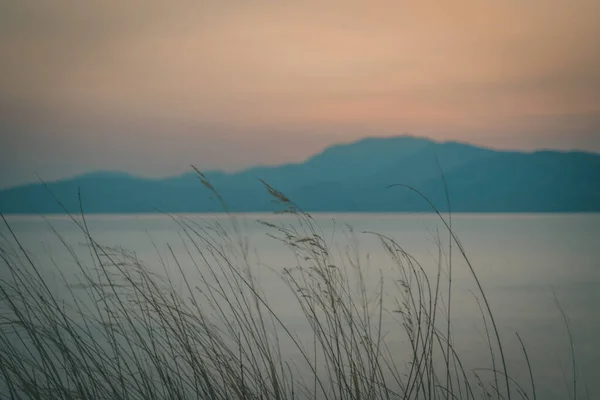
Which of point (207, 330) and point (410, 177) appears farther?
point (410, 177)

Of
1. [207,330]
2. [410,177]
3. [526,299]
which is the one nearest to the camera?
[207,330]

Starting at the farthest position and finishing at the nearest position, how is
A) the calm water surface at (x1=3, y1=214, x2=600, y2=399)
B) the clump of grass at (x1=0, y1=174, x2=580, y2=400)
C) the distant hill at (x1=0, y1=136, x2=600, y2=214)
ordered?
the distant hill at (x1=0, y1=136, x2=600, y2=214)
the calm water surface at (x1=3, y1=214, x2=600, y2=399)
the clump of grass at (x1=0, y1=174, x2=580, y2=400)

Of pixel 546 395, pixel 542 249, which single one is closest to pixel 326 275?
pixel 546 395

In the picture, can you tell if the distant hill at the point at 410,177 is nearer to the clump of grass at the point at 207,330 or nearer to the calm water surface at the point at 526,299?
the calm water surface at the point at 526,299

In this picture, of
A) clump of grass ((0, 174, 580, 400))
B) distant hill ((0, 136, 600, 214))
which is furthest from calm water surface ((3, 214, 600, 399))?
distant hill ((0, 136, 600, 214))

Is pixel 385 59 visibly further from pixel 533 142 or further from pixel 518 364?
pixel 518 364

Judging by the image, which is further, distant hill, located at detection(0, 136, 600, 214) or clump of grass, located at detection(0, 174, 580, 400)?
distant hill, located at detection(0, 136, 600, 214)

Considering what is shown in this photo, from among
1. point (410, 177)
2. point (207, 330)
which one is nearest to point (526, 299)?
point (207, 330)

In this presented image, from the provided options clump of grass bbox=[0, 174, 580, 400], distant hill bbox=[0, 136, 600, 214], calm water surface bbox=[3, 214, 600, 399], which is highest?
distant hill bbox=[0, 136, 600, 214]

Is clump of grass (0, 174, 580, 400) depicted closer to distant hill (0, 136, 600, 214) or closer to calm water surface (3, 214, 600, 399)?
calm water surface (3, 214, 600, 399)

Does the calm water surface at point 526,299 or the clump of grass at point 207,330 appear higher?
the clump of grass at point 207,330

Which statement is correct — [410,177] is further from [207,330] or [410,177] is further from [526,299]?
[207,330]

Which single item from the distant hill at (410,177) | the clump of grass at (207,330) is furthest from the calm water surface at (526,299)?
the distant hill at (410,177)

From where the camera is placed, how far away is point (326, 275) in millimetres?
1562
